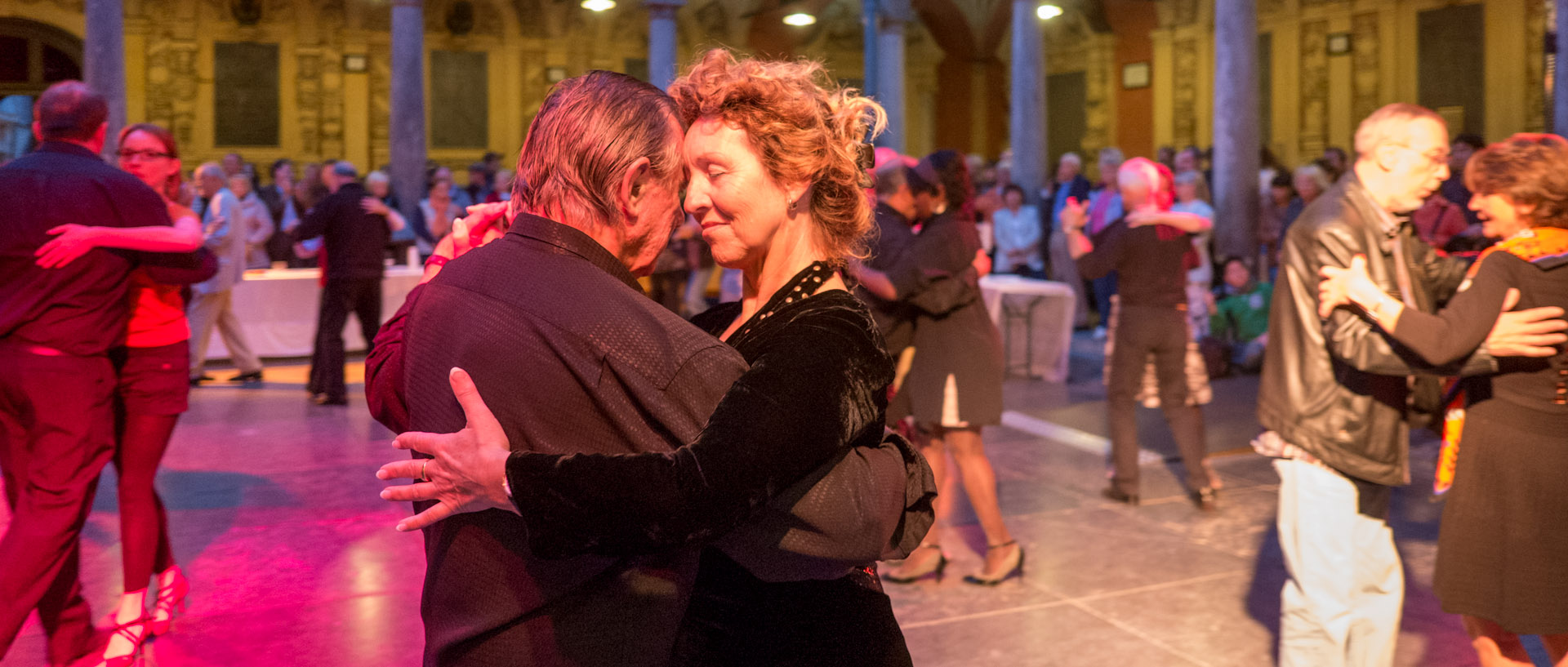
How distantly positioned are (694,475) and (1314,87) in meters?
18.4

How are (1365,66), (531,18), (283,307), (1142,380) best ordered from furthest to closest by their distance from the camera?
(531,18) → (1365,66) → (283,307) → (1142,380)

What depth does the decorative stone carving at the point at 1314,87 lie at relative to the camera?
58.4 feet

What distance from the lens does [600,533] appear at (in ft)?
4.83

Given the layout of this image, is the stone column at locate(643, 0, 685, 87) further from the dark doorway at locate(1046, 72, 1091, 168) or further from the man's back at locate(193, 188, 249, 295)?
the dark doorway at locate(1046, 72, 1091, 168)

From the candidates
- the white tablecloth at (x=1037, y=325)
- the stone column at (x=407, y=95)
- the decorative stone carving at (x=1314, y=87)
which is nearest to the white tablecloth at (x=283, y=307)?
the stone column at (x=407, y=95)

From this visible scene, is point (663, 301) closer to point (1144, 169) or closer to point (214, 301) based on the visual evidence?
point (214, 301)

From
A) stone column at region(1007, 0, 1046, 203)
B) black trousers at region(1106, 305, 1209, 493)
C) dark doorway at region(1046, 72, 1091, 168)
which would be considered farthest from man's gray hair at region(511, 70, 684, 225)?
dark doorway at region(1046, 72, 1091, 168)

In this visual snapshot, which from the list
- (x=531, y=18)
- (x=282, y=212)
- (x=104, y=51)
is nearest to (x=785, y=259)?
(x=104, y=51)

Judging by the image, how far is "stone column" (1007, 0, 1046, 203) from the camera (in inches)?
608

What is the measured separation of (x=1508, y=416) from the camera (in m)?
3.06

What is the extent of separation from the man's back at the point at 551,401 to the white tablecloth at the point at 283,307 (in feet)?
31.5

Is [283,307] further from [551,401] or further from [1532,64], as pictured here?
[1532,64]

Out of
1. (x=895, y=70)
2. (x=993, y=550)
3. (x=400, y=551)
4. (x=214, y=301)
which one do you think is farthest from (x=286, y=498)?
(x=895, y=70)

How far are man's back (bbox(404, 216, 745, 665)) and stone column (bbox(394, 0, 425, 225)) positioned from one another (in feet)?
45.4
